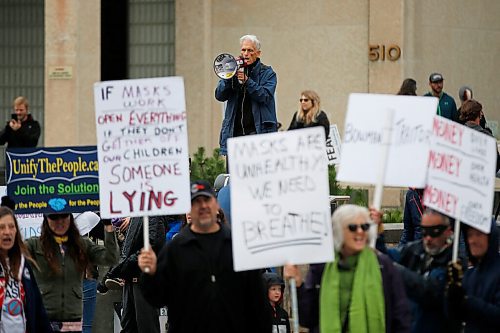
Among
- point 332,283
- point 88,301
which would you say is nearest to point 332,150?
Result: point 88,301

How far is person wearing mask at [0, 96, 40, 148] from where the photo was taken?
21656 millimetres

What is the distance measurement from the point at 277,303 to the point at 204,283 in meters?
3.59

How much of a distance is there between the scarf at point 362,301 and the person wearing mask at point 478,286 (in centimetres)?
46

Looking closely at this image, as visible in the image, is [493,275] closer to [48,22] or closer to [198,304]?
[198,304]

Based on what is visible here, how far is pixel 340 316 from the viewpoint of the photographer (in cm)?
1005

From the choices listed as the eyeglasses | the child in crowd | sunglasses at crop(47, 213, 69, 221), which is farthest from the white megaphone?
the eyeglasses

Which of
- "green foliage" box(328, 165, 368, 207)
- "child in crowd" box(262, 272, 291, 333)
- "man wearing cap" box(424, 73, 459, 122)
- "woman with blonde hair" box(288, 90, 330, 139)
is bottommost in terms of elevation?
"child in crowd" box(262, 272, 291, 333)

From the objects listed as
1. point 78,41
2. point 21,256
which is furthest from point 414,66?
point 21,256

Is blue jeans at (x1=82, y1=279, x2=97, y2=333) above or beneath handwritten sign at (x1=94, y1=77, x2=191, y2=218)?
beneath

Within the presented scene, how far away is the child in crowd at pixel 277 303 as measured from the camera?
538 inches

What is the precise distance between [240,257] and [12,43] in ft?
58.4

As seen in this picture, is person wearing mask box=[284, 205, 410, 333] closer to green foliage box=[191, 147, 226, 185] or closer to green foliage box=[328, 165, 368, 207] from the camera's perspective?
green foliage box=[328, 165, 368, 207]

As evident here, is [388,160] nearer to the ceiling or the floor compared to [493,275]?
nearer to the ceiling

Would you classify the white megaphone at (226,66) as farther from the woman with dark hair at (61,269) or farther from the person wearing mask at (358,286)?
the person wearing mask at (358,286)
